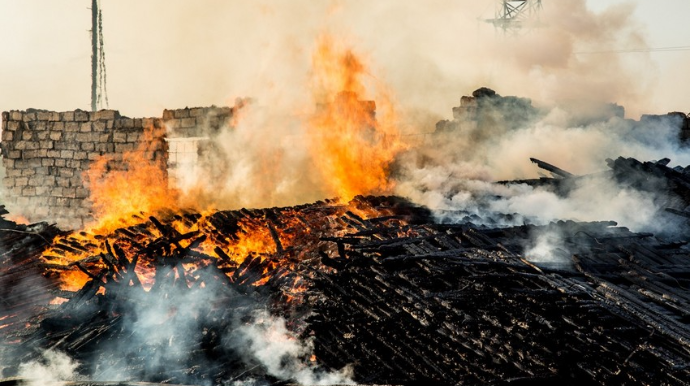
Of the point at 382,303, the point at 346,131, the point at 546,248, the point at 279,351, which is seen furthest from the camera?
the point at 346,131

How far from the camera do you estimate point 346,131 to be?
13320mm

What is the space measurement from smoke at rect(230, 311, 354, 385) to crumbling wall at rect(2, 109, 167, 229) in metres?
8.49

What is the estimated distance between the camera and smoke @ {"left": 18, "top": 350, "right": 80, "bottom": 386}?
7098mm

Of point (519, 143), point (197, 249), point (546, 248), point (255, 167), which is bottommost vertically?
point (197, 249)

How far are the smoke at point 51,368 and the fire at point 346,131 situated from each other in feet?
22.9

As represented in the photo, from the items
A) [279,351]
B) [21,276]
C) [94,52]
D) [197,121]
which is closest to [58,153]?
[197,121]

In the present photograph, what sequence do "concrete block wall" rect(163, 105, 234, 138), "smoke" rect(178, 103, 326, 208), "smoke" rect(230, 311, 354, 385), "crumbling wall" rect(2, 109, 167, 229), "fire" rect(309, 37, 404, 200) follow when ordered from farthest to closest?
"crumbling wall" rect(2, 109, 167, 229) < "concrete block wall" rect(163, 105, 234, 138) < "smoke" rect(178, 103, 326, 208) < "fire" rect(309, 37, 404, 200) < "smoke" rect(230, 311, 354, 385)

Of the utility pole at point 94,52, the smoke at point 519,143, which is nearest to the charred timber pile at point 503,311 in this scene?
the smoke at point 519,143

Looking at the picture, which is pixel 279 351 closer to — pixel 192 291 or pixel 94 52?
pixel 192 291

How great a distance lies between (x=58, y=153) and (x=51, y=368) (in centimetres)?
934

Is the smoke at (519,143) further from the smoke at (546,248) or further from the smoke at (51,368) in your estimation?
the smoke at (51,368)

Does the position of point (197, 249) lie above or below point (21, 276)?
above

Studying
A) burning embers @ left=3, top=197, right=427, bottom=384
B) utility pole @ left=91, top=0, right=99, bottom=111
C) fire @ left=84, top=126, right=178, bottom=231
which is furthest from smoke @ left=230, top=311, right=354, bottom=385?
utility pole @ left=91, top=0, right=99, bottom=111

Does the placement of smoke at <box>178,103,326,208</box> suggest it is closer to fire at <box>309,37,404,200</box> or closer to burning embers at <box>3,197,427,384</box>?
fire at <box>309,37,404,200</box>
